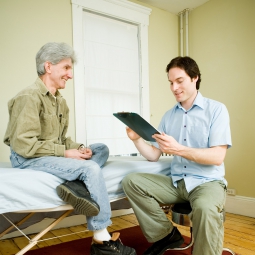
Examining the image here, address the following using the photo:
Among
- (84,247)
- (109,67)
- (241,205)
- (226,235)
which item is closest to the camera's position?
(84,247)

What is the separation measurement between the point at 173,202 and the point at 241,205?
1.50 meters

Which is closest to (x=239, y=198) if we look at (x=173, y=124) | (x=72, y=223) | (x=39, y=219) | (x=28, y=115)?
(x=173, y=124)

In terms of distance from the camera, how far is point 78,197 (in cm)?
123

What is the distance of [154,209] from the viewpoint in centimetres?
149

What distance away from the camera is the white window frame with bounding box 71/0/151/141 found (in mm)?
2674

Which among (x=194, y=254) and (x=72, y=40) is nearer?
(x=194, y=254)

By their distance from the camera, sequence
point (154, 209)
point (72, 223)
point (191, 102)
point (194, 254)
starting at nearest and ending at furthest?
point (194, 254) → point (154, 209) → point (191, 102) → point (72, 223)

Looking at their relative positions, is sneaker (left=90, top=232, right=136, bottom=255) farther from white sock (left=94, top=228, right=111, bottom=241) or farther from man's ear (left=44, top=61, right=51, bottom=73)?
man's ear (left=44, top=61, right=51, bottom=73)

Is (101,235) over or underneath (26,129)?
underneath

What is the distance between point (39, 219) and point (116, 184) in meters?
0.98

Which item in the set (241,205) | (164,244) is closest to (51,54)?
(164,244)

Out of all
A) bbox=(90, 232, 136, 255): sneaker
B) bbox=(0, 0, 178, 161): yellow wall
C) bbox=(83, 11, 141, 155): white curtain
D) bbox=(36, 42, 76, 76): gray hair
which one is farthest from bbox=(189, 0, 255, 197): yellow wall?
bbox=(36, 42, 76, 76): gray hair

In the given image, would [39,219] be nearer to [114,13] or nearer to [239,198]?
[239,198]

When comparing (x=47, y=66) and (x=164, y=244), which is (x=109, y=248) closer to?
(x=164, y=244)
